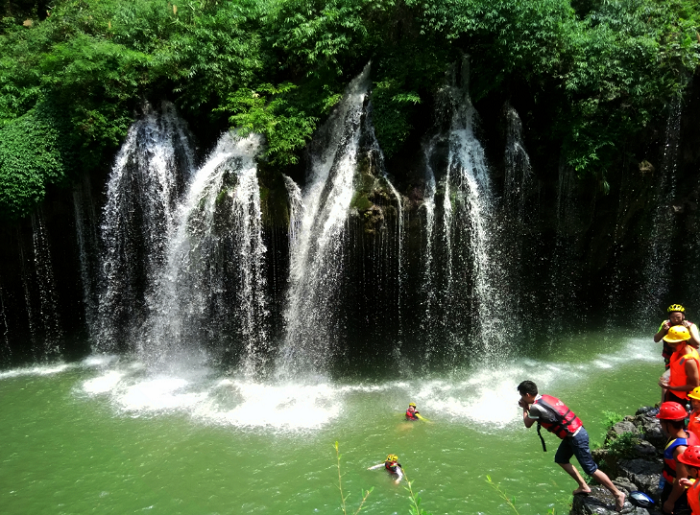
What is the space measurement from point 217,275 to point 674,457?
28.6 feet

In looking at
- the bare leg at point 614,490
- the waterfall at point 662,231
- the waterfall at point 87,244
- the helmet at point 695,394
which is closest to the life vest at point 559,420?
the bare leg at point 614,490

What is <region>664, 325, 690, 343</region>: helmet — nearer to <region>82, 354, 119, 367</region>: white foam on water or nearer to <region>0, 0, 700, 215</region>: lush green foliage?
<region>0, 0, 700, 215</region>: lush green foliage

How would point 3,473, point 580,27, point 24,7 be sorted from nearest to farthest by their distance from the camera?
point 3,473 → point 580,27 → point 24,7

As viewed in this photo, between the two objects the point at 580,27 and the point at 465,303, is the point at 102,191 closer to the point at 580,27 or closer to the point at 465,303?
the point at 465,303

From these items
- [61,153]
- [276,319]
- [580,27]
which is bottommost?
[276,319]

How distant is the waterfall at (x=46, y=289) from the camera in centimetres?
1086

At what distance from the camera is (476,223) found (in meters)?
9.87

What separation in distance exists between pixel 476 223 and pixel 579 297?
3.85 m

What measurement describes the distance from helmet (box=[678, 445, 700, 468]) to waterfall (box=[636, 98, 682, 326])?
8.46m

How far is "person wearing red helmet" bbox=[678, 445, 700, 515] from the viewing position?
363cm

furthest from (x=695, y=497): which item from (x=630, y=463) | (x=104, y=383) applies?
(x=104, y=383)

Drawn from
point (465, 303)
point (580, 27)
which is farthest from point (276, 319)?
point (580, 27)

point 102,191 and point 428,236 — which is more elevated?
point 102,191

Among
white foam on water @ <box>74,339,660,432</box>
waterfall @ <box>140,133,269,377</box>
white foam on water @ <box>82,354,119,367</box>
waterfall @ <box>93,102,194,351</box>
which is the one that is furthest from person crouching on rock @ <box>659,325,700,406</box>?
white foam on water @ <box>82,354,119,367</box>
